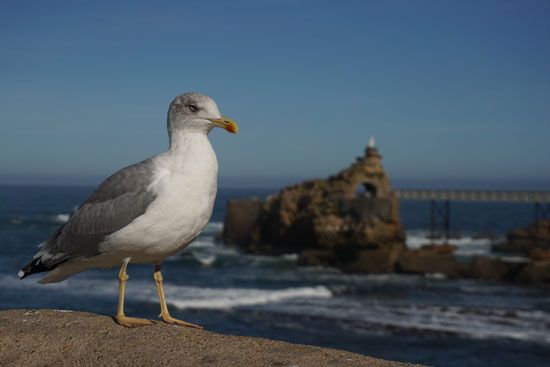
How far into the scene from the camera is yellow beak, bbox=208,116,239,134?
4.98 m

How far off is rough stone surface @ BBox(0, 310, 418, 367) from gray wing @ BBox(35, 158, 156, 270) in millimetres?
556

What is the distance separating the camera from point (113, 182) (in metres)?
5.21

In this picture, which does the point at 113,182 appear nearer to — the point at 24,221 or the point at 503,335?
the point at 503,335

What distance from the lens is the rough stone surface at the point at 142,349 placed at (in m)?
4.63

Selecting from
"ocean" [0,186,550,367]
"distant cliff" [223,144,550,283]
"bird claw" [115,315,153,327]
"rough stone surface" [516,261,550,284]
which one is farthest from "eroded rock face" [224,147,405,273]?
"bird claw" [115,315,153,327]

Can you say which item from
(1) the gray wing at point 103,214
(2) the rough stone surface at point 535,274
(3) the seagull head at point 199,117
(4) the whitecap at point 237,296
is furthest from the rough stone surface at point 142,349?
(2) the rough stone surface at point 535,274

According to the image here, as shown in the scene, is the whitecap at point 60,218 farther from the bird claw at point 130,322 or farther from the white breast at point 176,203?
the white breast at point 176,203

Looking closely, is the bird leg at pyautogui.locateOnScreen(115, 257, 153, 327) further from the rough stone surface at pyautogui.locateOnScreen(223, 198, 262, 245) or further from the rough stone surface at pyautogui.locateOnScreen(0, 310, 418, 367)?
the rough stone surface at pyautogui.locateOnScreen(223, 198, 262, 245)

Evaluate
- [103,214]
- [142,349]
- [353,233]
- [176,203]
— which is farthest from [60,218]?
[176,203]

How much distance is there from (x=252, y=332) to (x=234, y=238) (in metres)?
28.7

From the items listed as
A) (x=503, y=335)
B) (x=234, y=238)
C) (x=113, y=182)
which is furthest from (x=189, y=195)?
(x=234, y=238)

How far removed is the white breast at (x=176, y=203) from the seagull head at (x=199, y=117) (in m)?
0.08

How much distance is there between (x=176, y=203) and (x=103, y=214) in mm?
675

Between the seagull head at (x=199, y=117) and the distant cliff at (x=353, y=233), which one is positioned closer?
the seagull head at (x=199, y=117)
